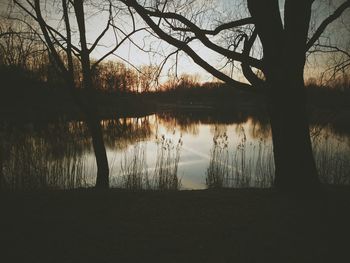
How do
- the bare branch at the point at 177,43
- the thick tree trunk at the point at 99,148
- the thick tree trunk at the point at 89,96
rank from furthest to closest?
the thick tree trunk at the point at 99,148 → the thick tree trunk at the point at 89,96 → the bare branch at the point at 177,43

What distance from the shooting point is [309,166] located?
3455 mm

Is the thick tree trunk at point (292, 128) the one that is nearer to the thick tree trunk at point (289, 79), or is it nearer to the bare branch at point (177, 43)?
the thick tree trunk at point (289, 79)

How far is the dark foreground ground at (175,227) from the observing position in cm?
228

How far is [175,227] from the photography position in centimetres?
275

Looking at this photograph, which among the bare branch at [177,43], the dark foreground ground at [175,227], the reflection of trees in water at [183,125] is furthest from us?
the reflection of trees in water at [183,125]

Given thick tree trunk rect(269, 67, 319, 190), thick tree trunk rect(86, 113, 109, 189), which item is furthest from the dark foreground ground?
thick tree trunk rect(86, 113, 109, 189)

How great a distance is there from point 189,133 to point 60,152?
14.0 m

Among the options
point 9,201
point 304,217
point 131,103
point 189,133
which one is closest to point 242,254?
point 304,217

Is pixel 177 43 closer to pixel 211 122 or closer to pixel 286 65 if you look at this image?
pixel 286 65

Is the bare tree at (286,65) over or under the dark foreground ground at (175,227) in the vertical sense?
over

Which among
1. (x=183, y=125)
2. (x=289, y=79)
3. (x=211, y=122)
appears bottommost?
(x=183, y=125)

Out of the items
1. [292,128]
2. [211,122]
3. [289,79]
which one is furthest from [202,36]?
[211,122]

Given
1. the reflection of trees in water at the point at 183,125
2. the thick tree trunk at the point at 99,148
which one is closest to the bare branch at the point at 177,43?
the thick tree trunk at the point at 99,148

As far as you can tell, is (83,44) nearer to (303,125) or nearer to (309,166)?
(303,125)
